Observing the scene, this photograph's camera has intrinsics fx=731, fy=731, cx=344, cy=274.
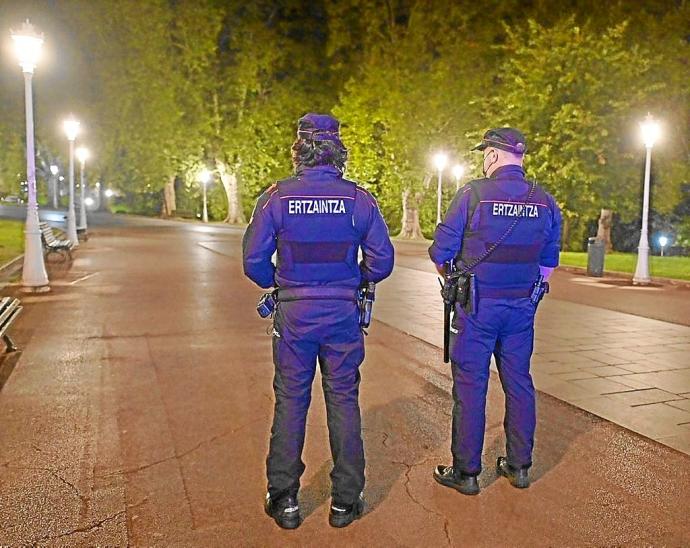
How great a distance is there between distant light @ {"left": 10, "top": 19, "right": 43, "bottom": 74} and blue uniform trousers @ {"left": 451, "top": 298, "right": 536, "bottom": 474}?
11497 mm

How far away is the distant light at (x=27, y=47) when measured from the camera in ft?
42.8

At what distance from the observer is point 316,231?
12.4ft

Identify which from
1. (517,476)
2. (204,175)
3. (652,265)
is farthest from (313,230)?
(204,175)

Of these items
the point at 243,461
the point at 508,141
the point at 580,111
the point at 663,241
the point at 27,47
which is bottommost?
the point at 663,241

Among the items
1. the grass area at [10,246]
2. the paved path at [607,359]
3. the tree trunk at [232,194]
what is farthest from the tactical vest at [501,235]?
the tree trunk at [232,194]

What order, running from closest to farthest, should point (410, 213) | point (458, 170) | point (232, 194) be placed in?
point (458, 170), point (410, 213), point (232, 194)

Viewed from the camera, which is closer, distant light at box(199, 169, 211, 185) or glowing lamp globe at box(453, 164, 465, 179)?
glowing lamp globe at box(453, 164, 465, 179)

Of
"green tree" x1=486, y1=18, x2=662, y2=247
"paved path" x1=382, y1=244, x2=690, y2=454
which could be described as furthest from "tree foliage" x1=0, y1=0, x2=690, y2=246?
"paved path" x1=382, y1=244, x2=690, y2=454

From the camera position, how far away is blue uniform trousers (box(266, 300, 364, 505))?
151 inches

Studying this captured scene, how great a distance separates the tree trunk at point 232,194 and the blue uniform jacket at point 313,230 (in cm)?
4480

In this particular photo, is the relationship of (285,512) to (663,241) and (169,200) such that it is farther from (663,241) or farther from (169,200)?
(169,200)

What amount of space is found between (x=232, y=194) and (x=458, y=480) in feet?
147

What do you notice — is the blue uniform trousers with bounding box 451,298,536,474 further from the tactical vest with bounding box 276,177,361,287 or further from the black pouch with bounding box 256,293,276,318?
the black pouch with bounding box 256,293,276,318

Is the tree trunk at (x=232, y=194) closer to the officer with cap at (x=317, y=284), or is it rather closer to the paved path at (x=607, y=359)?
the paved path at (x=607, y=359)
